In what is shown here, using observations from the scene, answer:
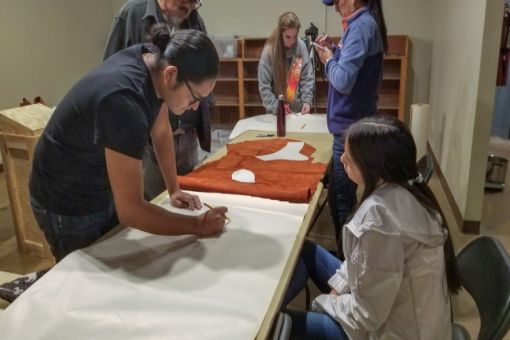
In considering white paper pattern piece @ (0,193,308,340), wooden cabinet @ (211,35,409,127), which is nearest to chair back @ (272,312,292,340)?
white paper pattern piece @ (0,193,308,340)

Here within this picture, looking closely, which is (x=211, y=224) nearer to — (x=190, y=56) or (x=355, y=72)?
(x=190, y=56)

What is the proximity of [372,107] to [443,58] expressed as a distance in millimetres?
2374

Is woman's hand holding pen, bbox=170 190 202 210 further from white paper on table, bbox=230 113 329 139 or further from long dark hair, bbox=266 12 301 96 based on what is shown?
long dark hair, bbox=266 12 301 96

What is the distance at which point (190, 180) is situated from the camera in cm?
167

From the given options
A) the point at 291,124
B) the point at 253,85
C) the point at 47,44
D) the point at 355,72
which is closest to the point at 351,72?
the point at 355,72

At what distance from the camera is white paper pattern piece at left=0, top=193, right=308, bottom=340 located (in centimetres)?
90

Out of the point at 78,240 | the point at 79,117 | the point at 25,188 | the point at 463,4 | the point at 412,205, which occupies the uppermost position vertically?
the point at 463,4

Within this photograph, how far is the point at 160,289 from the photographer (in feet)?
3.37

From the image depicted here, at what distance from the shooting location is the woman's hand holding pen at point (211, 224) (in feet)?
4.16

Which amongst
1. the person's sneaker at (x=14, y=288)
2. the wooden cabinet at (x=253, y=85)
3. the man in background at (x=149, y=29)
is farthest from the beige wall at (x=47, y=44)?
the person's sneaker at (x=14, y=288)

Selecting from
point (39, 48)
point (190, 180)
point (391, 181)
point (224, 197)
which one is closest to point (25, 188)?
point (190, 180)

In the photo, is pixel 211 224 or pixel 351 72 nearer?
pixel 211 224

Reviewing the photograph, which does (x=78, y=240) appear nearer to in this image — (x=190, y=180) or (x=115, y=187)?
(x=115, y=187)

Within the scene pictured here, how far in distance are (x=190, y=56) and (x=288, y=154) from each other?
102 centimetres
